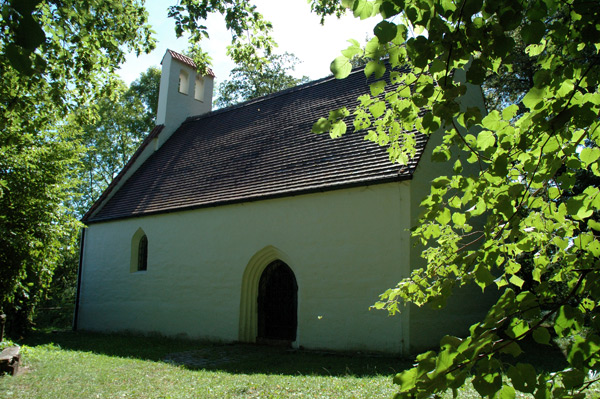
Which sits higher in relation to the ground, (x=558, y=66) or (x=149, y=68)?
(x=149, y=68)

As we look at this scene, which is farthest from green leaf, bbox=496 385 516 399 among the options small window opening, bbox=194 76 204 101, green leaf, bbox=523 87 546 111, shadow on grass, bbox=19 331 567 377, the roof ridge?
small window opening, bbox=194 76 204 101

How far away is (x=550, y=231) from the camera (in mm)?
2633

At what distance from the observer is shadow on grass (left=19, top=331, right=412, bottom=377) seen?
8337 mm

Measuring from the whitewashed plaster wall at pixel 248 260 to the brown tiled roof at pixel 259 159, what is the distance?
1.25 feet

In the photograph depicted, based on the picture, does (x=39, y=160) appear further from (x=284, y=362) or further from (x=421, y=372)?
(x=421, y=372)

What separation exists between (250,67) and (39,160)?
5.29 m

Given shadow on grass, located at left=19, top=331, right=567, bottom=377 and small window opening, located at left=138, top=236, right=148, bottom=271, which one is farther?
small window opening, located at left=138, top=236, right=148, bottom=271

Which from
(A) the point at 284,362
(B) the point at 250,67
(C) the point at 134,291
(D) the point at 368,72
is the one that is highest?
(B) the point at 250,67

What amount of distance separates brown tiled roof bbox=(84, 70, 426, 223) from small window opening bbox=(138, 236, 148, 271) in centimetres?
119

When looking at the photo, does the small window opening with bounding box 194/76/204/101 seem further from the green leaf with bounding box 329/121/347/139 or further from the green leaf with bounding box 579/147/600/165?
the green leaf with bounding box 579/147/600/165

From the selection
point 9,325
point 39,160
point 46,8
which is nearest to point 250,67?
point 46,8

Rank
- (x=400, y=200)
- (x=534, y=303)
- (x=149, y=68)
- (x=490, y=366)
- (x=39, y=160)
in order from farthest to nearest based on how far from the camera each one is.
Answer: (x=149, y=68)
(x=400, y=200)
(x=39, y=160)
(x=534, y=303)
(x=490, y=366)

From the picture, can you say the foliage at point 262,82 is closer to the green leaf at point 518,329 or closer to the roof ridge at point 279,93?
the roof ridge at point 279,93

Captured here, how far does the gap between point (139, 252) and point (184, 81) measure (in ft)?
31.3
